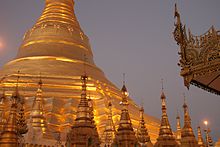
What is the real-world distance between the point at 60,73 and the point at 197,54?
15854 mm

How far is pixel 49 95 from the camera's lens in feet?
62.4

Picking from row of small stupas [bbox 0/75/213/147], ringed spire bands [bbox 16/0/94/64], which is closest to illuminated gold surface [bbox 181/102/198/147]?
row of small stupas [bbox 0/75/213/147]

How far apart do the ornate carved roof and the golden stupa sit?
1023 centimetres

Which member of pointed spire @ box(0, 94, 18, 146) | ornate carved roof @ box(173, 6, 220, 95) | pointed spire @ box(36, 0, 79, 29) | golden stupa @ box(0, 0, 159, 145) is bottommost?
pointed spire @ box(0, 94, 18, 146)

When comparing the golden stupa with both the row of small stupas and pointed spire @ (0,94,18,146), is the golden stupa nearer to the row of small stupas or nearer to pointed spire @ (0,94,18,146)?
the row of small stupas

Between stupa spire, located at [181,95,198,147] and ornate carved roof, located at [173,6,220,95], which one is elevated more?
ornate carved roof, located at [173,6,220,95]

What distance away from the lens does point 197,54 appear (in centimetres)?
678

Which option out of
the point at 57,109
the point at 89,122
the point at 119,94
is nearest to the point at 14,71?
the point at 57,109

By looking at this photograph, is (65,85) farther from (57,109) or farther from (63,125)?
(63,125)

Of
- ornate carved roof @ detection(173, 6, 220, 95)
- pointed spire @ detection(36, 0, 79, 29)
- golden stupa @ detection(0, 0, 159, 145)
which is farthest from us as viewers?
pointed spire @ detection(36, 0, 79, 29)

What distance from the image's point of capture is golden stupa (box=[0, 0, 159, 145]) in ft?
59.6

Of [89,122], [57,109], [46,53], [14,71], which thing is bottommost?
[89,122]

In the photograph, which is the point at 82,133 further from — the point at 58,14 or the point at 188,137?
the point at 58,14

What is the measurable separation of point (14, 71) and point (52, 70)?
2618 mm
